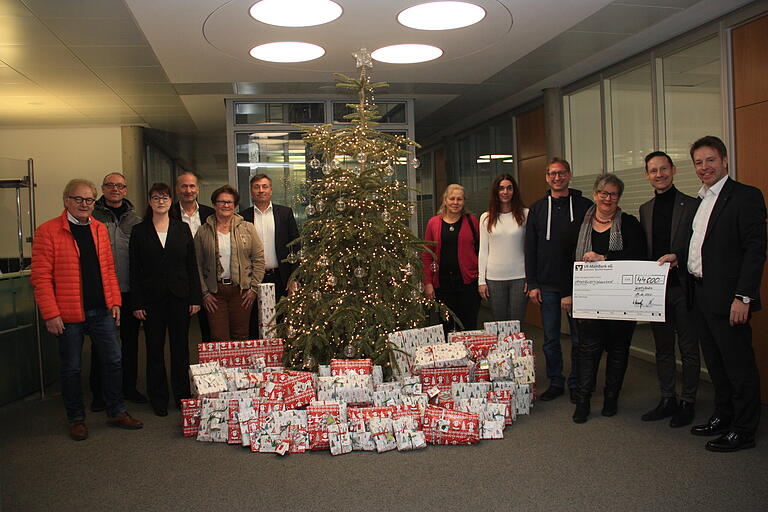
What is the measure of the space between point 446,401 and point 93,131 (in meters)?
7.98

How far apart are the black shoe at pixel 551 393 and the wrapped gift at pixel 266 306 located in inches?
80.8

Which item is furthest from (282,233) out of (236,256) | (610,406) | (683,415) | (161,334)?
(683,415)

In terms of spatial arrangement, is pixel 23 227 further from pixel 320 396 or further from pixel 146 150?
pixel 146 150

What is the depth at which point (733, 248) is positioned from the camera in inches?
139

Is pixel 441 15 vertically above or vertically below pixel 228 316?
above

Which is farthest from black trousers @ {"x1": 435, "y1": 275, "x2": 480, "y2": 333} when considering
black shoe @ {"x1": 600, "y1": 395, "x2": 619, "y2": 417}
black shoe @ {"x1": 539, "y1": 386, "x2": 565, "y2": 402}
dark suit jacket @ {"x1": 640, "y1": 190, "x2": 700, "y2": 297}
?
dark suit jacket @ {"x1": 640, "y1": 190, "x2": 700, "y2": 297}

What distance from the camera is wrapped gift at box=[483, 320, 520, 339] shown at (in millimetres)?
4801

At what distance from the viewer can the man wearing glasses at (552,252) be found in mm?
4680

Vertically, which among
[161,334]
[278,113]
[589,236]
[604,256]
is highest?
[278,113]

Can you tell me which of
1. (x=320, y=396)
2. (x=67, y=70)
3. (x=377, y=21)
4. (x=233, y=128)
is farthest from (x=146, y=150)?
(x=320, y=396)

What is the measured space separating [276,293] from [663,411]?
3.05 m

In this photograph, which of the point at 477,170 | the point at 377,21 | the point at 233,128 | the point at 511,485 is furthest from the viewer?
the point at 477,170

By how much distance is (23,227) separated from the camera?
221 inches

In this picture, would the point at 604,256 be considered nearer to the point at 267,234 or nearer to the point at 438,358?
the point at 438,358
